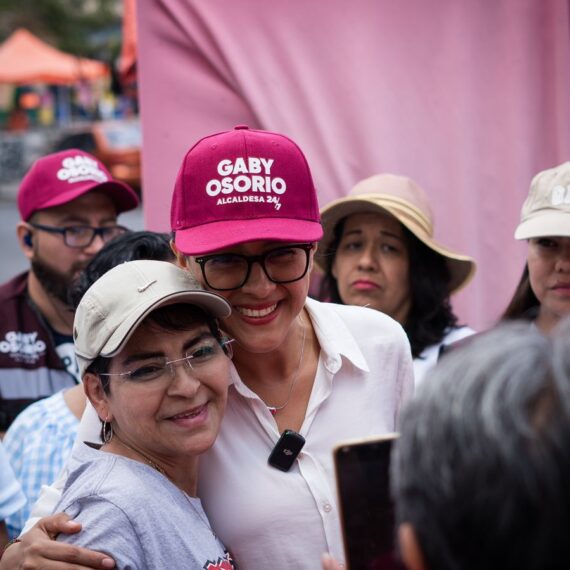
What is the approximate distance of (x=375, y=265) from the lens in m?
3.22

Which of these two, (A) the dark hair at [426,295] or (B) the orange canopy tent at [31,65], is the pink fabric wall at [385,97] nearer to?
(A) the dark hair at [426,295]

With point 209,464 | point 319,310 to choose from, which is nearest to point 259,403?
point 209,464

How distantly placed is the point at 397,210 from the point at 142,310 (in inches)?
65.5

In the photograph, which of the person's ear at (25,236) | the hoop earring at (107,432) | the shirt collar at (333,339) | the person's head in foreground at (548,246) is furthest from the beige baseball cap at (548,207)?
the person's ear at (25,236)

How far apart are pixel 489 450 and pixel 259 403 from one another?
1130mm

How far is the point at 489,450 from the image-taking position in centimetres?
92

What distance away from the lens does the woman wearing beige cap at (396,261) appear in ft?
10.5

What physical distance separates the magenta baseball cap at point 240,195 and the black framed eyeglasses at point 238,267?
0.17 feet

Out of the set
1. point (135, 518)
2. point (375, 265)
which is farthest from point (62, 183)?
point (135, 518)

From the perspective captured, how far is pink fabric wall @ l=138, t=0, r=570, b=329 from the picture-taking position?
3.75 metres

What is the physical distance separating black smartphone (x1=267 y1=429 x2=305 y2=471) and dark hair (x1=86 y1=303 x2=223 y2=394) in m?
0.30

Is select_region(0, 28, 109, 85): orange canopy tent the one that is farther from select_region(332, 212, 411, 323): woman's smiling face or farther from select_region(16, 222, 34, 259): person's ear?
select_region(332, 212, 411, 323): woman's smiling face

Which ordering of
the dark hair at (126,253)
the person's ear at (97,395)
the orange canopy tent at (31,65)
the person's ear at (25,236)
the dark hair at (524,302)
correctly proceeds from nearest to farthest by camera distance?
the person's ear at (97,395), the dark hair at (126,253), the dark hair at (524,302), the person's ear at (25,236), the orange canopy tent at (31,65)

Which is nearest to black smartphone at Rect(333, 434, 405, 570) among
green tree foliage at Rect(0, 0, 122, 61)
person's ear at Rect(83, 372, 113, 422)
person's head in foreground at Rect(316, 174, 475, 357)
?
person's ear at Rect(83, 372, 113, 422)
